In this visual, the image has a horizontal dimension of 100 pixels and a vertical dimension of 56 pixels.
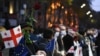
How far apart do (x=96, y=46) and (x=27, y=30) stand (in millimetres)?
10108

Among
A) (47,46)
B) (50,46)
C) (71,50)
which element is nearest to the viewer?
(47,46)

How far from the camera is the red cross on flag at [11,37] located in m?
7.98

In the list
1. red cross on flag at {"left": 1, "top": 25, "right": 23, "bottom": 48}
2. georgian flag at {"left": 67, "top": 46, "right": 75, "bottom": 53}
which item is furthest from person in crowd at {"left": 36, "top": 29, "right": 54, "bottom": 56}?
georgian flag at {"left": 67, "top": 46, "right": 75, "bottom": 53}

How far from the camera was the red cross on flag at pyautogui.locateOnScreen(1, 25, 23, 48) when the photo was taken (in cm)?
798

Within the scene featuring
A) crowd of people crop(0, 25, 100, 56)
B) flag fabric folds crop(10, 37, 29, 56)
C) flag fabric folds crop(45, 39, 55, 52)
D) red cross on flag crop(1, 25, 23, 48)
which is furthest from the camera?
flag fabric folds crop(45, 39, 55, 52)

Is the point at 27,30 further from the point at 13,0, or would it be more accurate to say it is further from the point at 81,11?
the point at 81,11

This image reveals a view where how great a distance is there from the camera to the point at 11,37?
8055 millimetres

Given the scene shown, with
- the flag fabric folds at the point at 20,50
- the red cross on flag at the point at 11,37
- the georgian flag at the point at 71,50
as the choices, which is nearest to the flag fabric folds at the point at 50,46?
the flag fabric folds at the point at 20,50

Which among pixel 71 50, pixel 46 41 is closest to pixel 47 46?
pixel 46 41

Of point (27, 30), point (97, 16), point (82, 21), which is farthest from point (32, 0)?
point (97, 16)

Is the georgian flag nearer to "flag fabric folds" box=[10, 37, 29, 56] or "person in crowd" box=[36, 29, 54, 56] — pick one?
"person in crowd" box=[36, 29, 54, 56]

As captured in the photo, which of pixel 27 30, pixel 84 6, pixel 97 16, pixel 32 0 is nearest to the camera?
pixel 27 30

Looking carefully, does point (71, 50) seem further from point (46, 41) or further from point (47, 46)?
point (47, 46)

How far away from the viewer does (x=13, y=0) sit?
5288 cm
